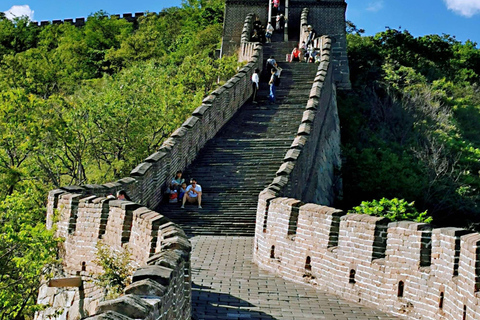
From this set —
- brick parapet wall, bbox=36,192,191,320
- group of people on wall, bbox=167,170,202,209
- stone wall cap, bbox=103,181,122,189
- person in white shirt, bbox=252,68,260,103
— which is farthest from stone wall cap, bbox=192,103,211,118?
brick parapet wall, bbox=36,192,191,320

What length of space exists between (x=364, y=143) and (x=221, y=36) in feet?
34.2

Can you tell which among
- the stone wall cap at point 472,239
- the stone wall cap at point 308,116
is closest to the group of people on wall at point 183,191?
the stone wall cap at point 308,116

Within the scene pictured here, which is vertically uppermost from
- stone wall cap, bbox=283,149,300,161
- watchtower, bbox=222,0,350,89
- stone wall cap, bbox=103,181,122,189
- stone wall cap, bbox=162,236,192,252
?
watchtower, bbox=222,0,350,89

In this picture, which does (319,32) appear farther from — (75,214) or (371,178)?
(75,214)

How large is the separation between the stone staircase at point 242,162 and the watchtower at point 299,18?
32.2 feet

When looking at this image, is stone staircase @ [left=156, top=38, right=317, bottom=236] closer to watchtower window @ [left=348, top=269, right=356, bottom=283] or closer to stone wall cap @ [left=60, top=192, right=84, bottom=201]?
stone wall cap @ [left=60, top=192, right=84, bottom=201]

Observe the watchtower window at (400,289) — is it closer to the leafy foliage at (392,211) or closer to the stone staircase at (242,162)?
the stone staircase at (242,162)

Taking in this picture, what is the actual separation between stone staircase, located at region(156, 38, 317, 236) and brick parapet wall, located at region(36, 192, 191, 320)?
3.85 meters

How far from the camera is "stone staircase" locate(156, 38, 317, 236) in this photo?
1873cm

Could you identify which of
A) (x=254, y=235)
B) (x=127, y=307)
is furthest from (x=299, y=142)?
(x=127, y=307)

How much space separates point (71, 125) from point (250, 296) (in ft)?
50.7

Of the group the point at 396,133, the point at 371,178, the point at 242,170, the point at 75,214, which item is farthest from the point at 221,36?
the point at 75,214

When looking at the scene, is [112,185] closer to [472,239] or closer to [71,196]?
[71,196]

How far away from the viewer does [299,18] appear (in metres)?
41.8
